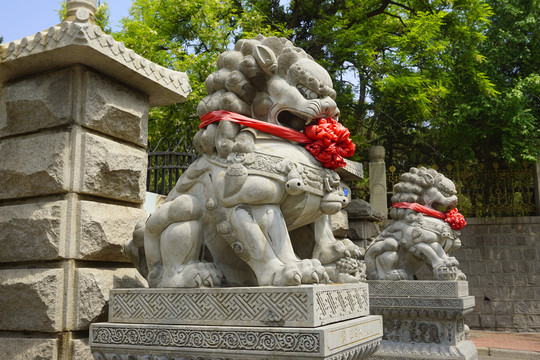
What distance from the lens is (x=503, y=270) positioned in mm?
9406

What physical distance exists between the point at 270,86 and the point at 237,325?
1.12m

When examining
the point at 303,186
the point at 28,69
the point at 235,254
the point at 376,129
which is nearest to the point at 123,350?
the point at 235,254

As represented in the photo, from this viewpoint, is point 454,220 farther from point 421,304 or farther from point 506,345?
point 506,345

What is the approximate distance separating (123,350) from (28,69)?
5.91ft

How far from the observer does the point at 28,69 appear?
283cm

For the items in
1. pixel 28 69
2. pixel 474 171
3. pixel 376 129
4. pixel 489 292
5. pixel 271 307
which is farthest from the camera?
pixel 376 129

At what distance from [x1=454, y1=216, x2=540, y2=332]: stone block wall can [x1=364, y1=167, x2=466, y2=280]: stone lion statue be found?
5143 millimetres

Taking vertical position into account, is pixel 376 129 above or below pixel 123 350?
above

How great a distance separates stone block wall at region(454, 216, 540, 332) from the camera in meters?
9.16

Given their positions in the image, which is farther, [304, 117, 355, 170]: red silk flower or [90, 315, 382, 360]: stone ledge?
[304, 117, 355, 170]: red silk flower

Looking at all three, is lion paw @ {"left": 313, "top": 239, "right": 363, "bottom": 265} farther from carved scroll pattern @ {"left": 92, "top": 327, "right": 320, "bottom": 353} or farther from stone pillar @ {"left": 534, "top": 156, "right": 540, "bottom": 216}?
stone pillar @ {"left": 534, "top": 156, "right": 540, "bottom": 216}

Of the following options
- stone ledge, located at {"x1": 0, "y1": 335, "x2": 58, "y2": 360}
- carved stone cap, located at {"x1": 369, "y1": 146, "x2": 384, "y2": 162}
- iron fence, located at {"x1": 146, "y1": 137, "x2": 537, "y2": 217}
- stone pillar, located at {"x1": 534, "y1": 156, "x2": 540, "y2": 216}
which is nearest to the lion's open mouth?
stone ledge, located at {"x1": 0, "y1": 335, "x2": 58, "y2": 360}

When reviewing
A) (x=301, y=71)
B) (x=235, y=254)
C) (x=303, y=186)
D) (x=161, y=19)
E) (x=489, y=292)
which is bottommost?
(x=489, y=292)

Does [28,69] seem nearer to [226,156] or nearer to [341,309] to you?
[226,156]
